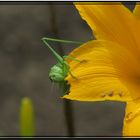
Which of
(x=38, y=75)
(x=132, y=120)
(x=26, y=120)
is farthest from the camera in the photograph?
(x=38, y=75)

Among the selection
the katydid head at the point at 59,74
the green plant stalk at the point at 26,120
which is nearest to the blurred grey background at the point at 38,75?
the green plant stalk at the point at 26,120

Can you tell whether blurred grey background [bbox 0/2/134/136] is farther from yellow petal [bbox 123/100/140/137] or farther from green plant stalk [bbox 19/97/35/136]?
yellow petal [bbox 123/100/140/137]

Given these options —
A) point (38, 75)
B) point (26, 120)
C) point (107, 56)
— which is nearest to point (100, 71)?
point (107, 56)

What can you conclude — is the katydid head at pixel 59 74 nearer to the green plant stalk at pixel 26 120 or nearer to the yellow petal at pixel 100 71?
the yellow petal at pixel 100 71

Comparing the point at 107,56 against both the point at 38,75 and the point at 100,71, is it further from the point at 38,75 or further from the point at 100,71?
the point at 38,75

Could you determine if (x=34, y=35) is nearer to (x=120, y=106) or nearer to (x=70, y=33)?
(x=70, y=33)

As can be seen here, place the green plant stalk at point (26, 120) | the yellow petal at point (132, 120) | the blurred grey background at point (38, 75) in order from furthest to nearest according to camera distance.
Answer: the blurred grey background at point (38, 75), the green plant stalk at point (26, 120), the yellow petal at point (132, 120)

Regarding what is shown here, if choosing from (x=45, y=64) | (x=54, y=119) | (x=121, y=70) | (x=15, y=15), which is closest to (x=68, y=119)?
(x=121, y=70)
